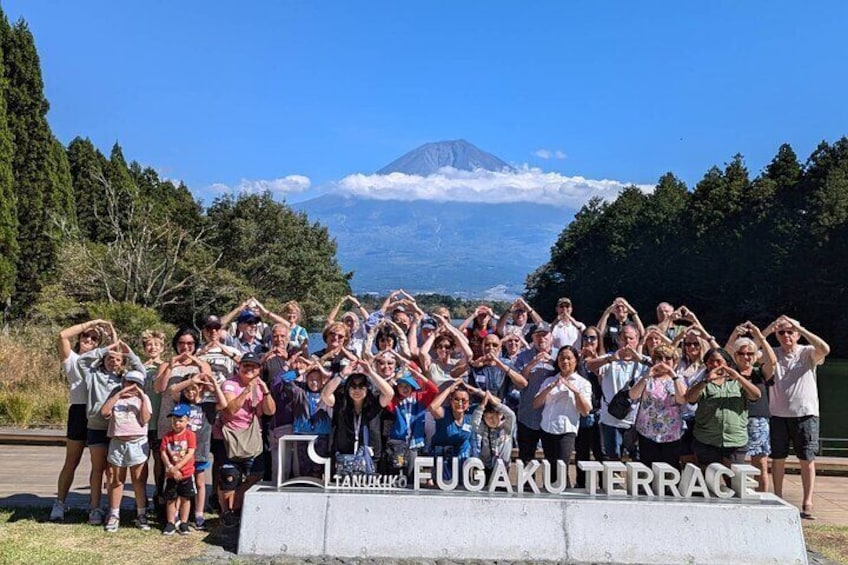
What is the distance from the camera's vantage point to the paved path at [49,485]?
7709 millimetres

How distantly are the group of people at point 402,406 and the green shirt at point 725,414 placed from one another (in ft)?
0.04

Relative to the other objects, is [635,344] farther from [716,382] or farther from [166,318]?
[166,318]

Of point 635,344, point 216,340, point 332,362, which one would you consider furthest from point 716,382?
point 216,340

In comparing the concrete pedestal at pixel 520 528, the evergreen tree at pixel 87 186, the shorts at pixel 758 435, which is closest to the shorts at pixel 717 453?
the shorts at pixel 758 435

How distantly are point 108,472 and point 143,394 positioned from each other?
2.61 ft

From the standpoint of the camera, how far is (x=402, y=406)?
21.9 ft

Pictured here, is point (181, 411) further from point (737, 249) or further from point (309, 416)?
point (737, 249)

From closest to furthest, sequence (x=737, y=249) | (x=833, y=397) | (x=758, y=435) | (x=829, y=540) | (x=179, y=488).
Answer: (x=179, y=488) < (x=829, y=540) < (x=758, y=435) < (x=833, y=397) < (x=737, y=249)

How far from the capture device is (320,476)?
6.74m

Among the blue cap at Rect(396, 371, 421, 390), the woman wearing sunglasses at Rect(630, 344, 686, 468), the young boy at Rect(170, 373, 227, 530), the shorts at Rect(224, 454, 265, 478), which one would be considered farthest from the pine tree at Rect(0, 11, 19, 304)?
the woman wearing sunglasses at Rect(630, 344, 686, 468)

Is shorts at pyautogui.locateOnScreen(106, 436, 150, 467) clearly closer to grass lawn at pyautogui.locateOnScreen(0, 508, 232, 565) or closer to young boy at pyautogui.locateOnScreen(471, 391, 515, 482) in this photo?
grass lawn at pyautogui.locateOnScreen(0, 508, 232, 565)

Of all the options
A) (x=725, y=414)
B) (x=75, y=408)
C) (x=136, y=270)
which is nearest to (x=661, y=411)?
(x=725, y=414)

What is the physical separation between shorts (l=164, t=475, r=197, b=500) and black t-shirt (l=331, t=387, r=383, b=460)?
1.27 meters

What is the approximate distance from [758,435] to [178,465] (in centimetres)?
549
